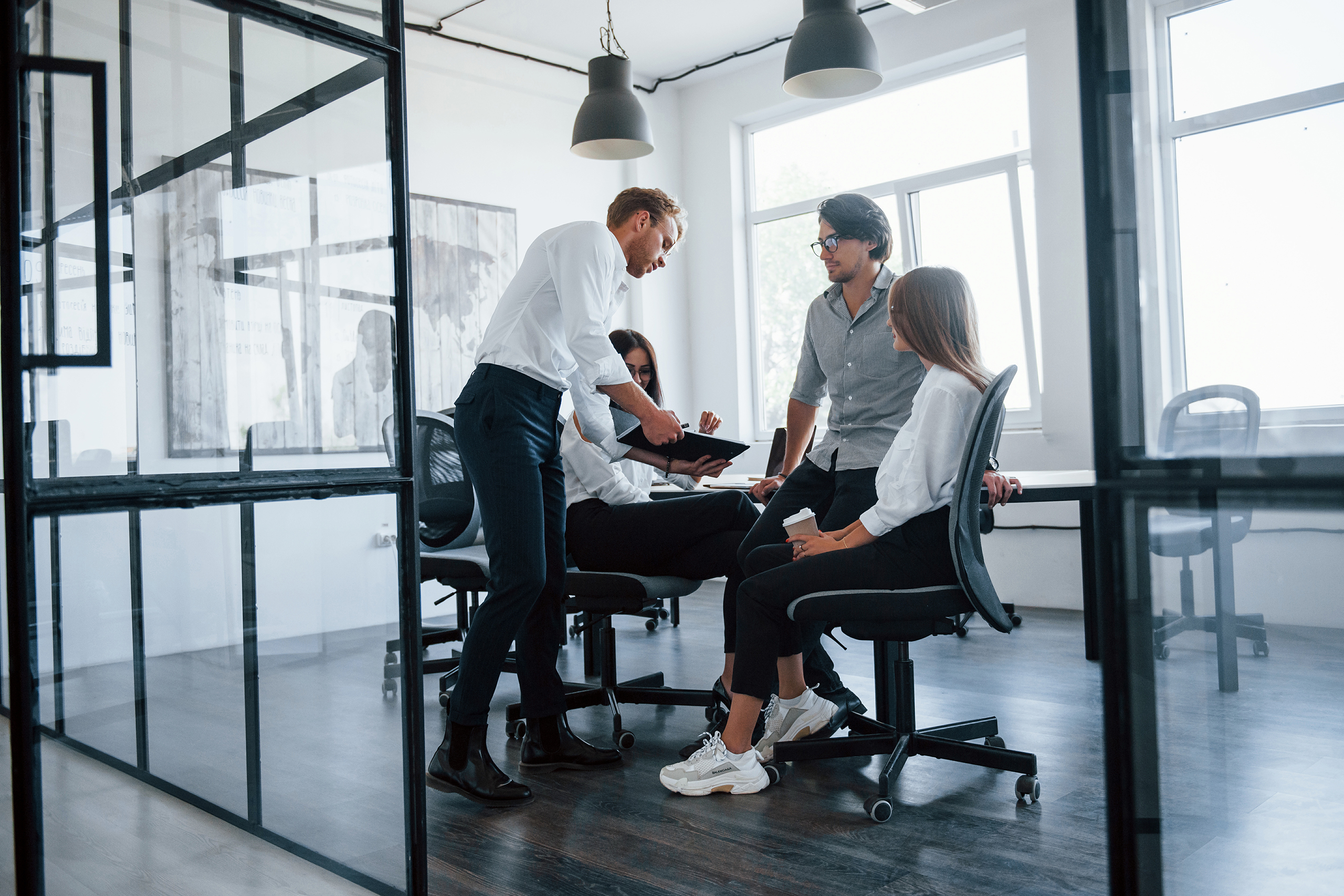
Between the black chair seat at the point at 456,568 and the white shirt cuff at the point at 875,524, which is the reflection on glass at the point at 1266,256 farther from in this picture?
the black chair seat at the point at 456,568

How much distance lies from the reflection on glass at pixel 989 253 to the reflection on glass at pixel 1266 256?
4174 millimetres

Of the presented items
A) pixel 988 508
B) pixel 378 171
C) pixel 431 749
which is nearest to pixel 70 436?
pixel 378 171

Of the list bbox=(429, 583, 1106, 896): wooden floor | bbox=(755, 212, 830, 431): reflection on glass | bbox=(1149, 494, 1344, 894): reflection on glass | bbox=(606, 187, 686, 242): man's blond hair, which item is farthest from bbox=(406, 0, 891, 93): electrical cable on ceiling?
bbox=(1149, 494, 1344, 894): reflection on glass

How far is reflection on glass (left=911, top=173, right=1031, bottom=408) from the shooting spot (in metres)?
5.29

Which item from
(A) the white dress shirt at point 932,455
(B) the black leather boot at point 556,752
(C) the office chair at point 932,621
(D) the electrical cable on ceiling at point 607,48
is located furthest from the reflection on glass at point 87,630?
(D) the electrical cable on ceiling at point 607,48

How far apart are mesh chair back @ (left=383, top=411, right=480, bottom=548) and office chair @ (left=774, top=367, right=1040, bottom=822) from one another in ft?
4.82

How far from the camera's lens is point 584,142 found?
4090 millimetres

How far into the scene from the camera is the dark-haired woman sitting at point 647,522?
2.68 m

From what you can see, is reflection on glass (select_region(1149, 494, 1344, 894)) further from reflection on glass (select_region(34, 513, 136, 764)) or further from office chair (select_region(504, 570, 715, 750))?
office chair (select_region(504, 570, 715, 750))

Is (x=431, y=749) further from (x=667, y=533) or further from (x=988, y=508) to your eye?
(x=988, y=508)

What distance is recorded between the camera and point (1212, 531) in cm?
111

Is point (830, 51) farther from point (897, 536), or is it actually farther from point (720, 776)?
point (720, 776)

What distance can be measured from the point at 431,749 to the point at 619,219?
1.54 m

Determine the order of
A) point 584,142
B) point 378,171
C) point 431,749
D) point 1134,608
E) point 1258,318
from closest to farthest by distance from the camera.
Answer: point 1258,318, point 1134,608, point 378,171, point 431,749, point 584,142
